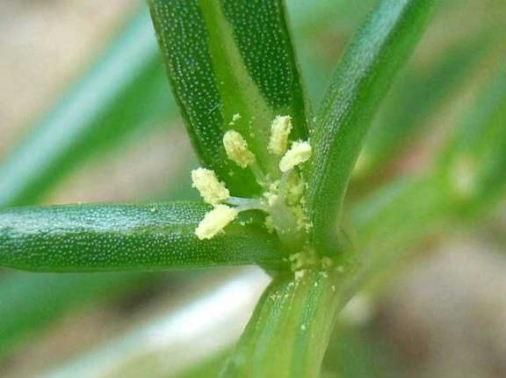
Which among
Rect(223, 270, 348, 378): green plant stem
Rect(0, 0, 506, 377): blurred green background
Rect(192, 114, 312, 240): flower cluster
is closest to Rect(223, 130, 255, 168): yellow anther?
Rect(192, 114, 312, 240): flower cluster

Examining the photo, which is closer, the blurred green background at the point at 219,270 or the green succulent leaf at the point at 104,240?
the green succulent leaf at the point at 104,240

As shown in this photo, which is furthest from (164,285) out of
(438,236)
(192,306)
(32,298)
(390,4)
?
(390,4)

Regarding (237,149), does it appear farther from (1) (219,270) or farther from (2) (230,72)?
(1) (219,270)

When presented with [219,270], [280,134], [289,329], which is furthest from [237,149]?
[219,270]

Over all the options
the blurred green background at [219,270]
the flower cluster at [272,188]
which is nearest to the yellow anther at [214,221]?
the flower cluster at [272,188]

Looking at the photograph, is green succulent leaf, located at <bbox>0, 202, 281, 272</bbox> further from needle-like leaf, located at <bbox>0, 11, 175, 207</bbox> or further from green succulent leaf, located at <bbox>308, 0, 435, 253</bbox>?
needle-like leaf, located at <bbox>0, 11, 175, 207</bbox>

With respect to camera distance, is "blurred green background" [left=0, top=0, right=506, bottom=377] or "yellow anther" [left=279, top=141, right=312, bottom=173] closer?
"yellow anther" [left=279, top=141, right=312, bottom=173]

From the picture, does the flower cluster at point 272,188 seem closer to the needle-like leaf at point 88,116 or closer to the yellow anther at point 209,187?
the yellow anther at point 209,187
